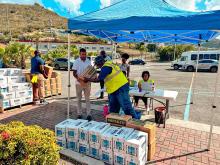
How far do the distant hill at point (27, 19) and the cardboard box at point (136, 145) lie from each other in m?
74.6

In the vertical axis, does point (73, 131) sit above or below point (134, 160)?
above

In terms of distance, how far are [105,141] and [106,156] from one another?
34cm

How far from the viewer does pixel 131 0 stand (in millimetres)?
6062

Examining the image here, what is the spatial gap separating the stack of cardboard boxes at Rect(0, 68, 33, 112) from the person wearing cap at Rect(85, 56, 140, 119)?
3819 millimetres

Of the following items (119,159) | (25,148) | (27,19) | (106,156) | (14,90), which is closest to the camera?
(25,148)

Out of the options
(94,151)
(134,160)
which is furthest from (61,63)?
(134,160)

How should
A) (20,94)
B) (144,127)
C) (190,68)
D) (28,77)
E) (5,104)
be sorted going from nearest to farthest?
(144,127) → (5,104) → (20,94) → (28,77) → (190,68)

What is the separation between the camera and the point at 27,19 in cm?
9219

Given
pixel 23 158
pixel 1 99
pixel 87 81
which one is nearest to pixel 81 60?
pixel 87 81

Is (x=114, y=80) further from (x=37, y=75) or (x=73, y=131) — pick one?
(x=37, y=75)

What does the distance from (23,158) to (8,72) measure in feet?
21.6

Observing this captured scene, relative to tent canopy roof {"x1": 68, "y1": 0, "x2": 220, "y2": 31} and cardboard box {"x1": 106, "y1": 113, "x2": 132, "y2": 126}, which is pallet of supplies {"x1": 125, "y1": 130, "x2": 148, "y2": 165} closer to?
cardboard box {"x1": 106, "y1": 113, "x2": 132, "y2": 126}

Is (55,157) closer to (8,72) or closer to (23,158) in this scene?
(23,158)

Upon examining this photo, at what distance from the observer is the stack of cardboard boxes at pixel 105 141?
4057 millimetres
